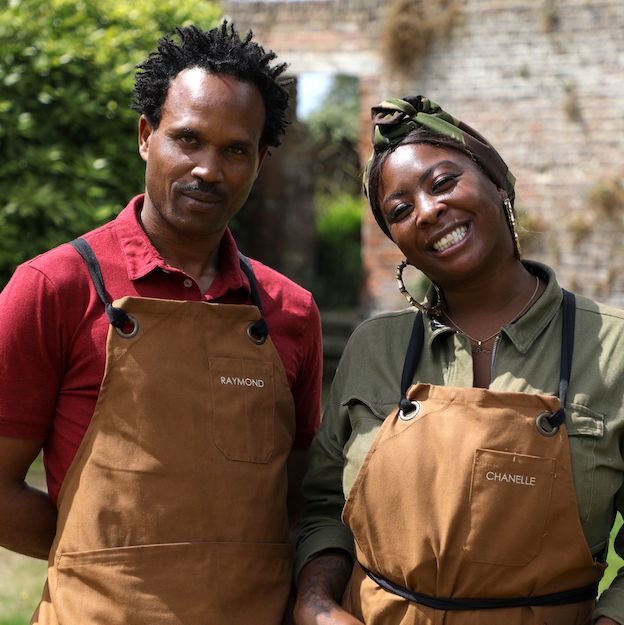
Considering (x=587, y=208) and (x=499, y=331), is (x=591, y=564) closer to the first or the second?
(x=499, y=331)

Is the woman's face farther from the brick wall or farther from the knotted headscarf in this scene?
the brick wall

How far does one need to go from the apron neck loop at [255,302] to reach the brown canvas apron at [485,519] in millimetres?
489

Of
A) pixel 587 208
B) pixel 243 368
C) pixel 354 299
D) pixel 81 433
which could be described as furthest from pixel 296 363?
pixel 354 299

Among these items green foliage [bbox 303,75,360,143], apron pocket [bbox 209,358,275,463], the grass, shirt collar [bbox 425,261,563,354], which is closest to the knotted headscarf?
shirt collar [bbox 425,261,563,354]

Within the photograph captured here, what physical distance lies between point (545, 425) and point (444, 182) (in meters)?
0.63

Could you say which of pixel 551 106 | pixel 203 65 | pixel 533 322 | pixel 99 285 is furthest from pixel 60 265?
pixel 551 106

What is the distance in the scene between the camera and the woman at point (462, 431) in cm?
198

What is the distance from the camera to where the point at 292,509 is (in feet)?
8.47

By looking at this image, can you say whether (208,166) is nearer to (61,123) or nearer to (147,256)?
(147,256)

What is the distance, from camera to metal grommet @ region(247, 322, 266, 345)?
2341mm

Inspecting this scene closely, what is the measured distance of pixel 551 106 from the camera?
25.1 ft

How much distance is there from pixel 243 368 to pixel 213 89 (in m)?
0.68

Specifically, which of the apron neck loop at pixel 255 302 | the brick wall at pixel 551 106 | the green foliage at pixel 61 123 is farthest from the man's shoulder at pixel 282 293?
the brick wall at pixel 551 106

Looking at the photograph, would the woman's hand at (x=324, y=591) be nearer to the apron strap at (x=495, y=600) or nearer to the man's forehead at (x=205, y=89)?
the apron strap at (x=495, y=600)
